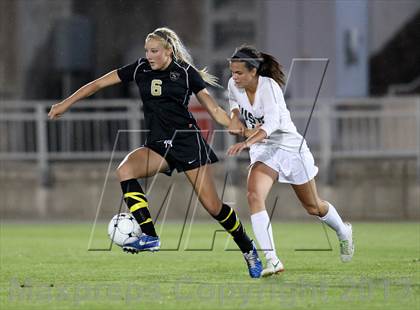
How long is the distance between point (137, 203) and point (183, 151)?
2.01ft

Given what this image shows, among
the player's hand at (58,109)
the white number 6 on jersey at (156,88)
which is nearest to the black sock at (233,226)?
the white number 6 on jersey at (156,88)

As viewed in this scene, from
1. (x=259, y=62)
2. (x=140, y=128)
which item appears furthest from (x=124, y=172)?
(x=140, y=128)

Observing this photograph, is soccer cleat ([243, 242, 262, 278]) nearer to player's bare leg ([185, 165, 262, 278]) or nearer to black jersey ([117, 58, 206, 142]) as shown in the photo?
player's bare leg ([185, 165, 262, 278])

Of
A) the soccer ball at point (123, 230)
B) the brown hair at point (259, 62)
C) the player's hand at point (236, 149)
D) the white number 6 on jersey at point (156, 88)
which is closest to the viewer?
the player's hand at point (236, 149)

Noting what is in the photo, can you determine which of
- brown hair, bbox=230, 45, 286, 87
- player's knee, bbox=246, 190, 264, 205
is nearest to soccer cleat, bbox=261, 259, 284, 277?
player's knee, bbox=246, 190, 264, 205

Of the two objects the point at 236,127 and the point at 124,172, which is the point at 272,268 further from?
the point at 124,172

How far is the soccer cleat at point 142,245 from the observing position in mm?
10453

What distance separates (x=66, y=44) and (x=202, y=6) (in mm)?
2661

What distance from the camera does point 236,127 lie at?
34.3 ft

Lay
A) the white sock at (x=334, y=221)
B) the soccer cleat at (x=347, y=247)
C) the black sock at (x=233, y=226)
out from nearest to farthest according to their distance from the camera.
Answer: the black sock at (x=233, y=226), the white sock at (x=334, y=221), the soccer cleat at (x=347, y=247)

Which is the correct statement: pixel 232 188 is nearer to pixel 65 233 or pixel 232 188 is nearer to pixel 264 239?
pixel 65 233

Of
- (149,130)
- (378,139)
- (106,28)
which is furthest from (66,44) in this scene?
(149,130)

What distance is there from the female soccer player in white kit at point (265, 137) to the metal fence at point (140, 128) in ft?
32.0

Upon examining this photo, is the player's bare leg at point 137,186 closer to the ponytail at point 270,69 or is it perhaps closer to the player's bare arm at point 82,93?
the player's bare arm at point 82,93
